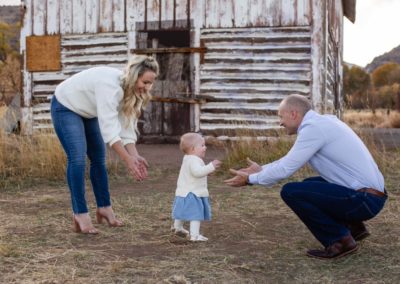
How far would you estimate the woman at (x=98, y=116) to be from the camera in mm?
4762

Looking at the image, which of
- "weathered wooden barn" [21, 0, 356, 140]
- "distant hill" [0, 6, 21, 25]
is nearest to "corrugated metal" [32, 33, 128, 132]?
"weathered wooden barn" [21, 0, 356, 140]

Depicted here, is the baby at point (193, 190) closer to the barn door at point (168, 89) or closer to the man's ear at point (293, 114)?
the man's ear at point (293, 114)

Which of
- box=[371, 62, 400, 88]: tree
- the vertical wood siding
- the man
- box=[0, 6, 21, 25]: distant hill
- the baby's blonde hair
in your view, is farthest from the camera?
box=[0, 6, 21, 25]: distant hill

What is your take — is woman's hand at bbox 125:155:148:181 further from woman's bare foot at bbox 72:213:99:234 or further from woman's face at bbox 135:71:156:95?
woman's bare foot at bbox 72:213:99:234

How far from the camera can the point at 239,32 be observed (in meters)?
12.6

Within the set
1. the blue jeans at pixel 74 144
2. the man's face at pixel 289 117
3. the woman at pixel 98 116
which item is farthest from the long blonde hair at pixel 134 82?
the man's face at pixel 289 117

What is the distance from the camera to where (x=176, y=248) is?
4656mm

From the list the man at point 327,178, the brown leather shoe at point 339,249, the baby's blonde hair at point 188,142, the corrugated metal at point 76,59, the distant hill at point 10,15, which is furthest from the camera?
the distant hill at point 10,15

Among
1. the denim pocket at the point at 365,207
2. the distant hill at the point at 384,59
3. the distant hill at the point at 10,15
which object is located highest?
the distant hill at the point at 10,15

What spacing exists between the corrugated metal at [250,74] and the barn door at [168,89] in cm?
39

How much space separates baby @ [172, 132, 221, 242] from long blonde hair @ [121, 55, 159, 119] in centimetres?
46

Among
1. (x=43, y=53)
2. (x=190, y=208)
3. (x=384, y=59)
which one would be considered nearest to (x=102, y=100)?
(x=190, y=208)

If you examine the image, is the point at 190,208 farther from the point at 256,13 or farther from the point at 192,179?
the point at 256,13

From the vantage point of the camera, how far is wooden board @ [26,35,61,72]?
1380 centimetres
